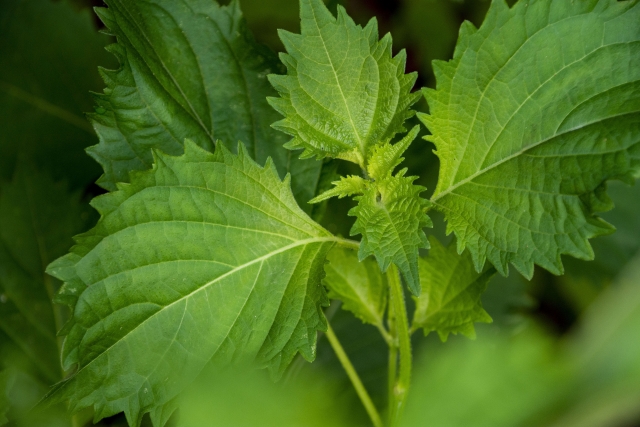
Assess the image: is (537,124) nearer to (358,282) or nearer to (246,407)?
(358,282)

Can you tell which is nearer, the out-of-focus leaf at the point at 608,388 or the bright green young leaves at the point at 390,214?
the out-of-focus leaf at the point at 608,388

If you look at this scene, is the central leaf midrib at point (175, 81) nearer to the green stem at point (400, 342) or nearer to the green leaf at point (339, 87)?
the green leaf at point (339, 87)

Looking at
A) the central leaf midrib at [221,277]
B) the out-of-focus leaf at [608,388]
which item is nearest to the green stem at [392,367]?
the central leaf midrib at [221,277]

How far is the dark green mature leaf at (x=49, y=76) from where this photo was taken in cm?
190

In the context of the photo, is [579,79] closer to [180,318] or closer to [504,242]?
[504,242]

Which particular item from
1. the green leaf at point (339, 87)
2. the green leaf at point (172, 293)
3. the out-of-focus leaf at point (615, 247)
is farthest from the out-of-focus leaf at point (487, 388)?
the out-of-focus leaf at point (615, 247)

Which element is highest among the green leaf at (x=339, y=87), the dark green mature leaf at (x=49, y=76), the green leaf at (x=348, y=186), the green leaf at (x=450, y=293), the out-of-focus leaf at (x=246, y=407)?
the green leaf at (x=339, y=87)

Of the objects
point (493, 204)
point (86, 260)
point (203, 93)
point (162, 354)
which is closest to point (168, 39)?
point (203, 93)

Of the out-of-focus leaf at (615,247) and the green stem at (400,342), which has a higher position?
the out-of-focus leaf at (615,247)

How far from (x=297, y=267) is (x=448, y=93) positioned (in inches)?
18.2

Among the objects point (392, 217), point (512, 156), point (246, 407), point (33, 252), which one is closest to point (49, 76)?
point (33, 252)

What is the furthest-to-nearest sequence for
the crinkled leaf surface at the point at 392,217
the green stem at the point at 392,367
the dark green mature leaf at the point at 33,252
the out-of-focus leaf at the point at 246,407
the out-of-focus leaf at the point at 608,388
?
the dark green mature leaf at the point at 33,252 → the green stem at the point at 392,367 → the crinkled leaf surface at the point at 392,217 → the out-of-focus leaf at the point at 608,388 → the out-of-focus leaf at the point at 246,407

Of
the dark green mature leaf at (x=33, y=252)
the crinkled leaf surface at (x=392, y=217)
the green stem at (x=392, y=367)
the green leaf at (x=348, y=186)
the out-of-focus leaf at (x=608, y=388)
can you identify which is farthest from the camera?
the dark green mature leaf at (x=33, y=252)

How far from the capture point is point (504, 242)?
1.09m
